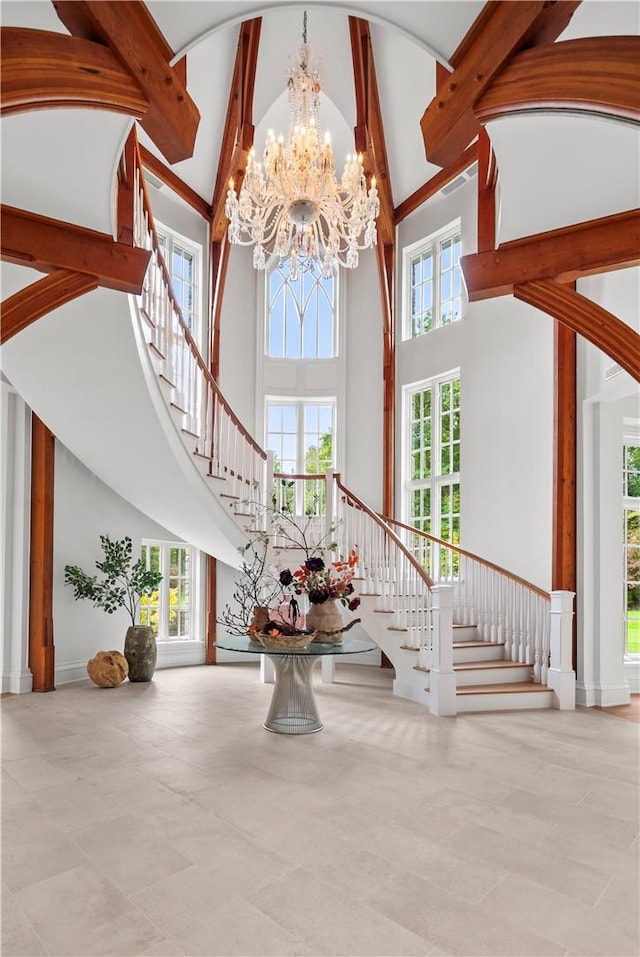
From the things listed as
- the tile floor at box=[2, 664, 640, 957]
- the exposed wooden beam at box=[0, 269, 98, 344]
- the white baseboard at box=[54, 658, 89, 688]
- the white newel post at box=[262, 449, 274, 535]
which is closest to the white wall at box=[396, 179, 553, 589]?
the tile floor at box=[2, 664, 640, 957]

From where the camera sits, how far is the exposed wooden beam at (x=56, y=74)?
220 centimetres

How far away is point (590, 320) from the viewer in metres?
3.57

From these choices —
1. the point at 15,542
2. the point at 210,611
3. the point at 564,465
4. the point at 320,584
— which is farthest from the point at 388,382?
the point at 15,542

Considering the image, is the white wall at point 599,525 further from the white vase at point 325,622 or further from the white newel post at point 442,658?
the white vase at point 325,622

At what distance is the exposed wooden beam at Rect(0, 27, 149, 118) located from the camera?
7.22 ft

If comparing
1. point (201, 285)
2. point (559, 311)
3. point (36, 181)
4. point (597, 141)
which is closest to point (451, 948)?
point (559, 311)

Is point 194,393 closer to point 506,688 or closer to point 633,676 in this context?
point 506,688

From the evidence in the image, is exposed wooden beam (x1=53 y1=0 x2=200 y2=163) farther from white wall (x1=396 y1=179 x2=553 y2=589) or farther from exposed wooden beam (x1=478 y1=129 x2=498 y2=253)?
white wall (x1=396 y1=179 x2=553 y2=589)

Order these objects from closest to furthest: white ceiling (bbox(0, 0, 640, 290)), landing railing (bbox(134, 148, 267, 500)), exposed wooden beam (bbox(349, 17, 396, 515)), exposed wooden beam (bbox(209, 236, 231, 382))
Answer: white ceiling (bbox(0, 0, 640, 290)) < landing railing (bbox(134, 148, 267, 500)) < exposed wooden beam (bbox(349, 17, 396, 515)) < exposed wooden beam (bbox(209, 236, 231, 382))

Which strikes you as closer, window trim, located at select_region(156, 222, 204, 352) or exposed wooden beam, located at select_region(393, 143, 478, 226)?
exposed wooden beam, located at select_region(393, 143, 478, 226)

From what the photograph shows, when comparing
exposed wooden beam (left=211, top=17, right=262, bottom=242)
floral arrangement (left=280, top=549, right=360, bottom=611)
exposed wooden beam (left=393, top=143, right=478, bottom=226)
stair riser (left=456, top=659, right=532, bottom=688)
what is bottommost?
stair riser (left=456, top=659, right=532, bottom=688)

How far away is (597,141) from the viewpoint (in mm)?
2959

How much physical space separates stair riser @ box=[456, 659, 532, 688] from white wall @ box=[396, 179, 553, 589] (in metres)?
0.89

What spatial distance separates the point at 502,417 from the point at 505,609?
6.81 ft
